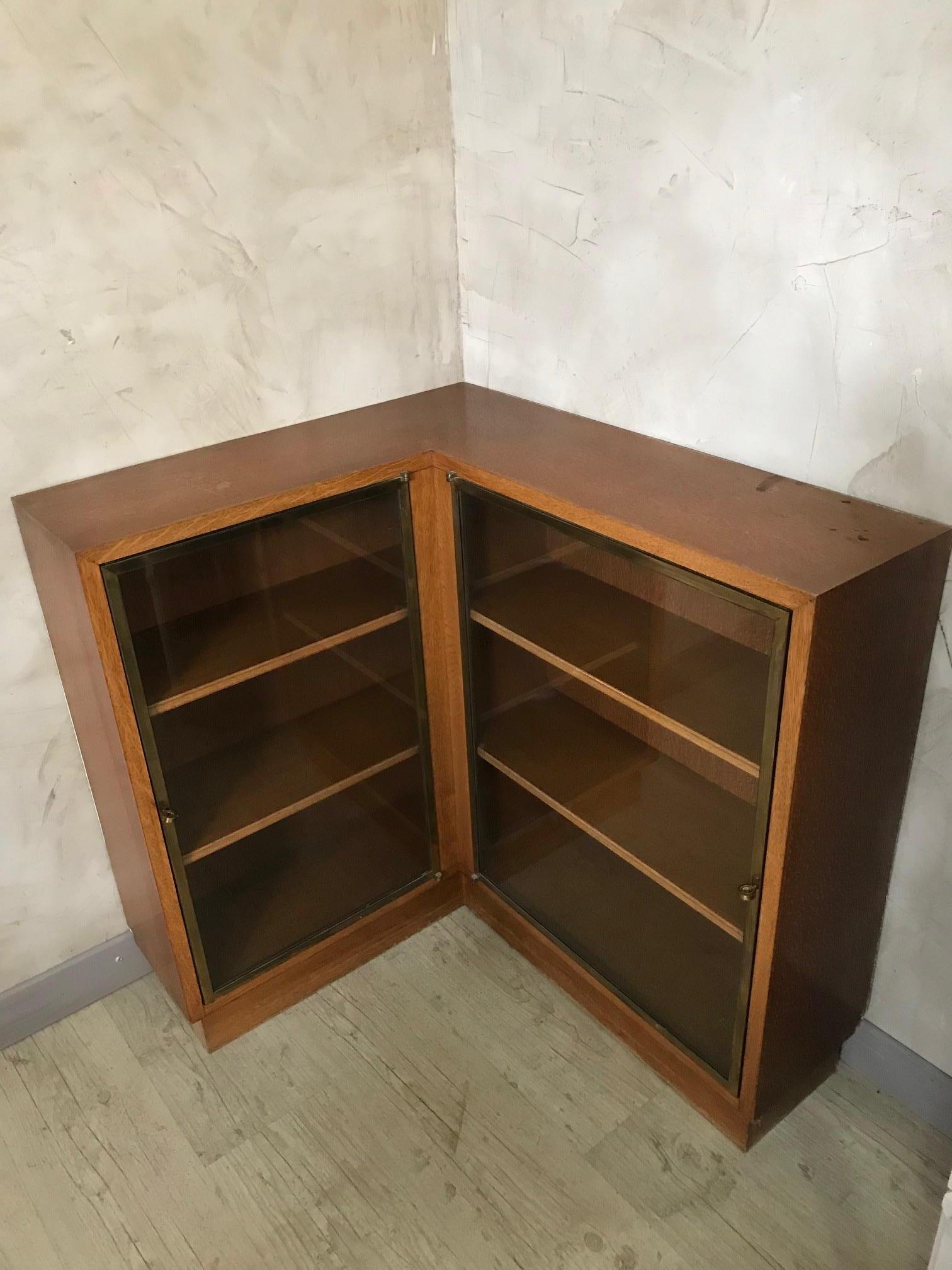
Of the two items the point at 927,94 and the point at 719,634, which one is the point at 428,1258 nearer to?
the point at 719,634

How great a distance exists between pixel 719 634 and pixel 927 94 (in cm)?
65

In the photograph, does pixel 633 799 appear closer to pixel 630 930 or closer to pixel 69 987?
pixel 630 930

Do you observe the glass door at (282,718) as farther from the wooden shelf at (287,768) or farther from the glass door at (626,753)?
the glass door at (626,753)

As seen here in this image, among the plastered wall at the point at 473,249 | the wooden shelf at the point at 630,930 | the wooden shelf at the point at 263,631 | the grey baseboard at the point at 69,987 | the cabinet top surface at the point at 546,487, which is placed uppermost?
the plastered wall at the point at 473,249

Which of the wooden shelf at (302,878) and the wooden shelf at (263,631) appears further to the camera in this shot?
the wooden shelf at (302,878)

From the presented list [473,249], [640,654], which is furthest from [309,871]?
[473,249]

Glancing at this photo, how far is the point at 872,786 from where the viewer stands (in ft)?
4.47

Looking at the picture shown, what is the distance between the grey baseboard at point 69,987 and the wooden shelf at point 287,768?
430 millimetres

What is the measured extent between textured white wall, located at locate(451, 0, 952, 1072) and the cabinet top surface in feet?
0.17

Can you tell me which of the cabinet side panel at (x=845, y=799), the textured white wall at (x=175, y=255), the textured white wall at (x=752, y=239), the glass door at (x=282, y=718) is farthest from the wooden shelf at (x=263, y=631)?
the cabinet side panel at (x=845, y=799)

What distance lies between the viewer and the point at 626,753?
64.0 inches

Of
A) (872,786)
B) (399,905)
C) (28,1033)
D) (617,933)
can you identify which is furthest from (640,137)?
(28,1033)

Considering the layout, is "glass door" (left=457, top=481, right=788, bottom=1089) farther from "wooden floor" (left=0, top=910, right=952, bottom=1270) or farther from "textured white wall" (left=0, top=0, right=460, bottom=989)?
"textured white wall" (left=0, top=0, right=460, bottom=989)

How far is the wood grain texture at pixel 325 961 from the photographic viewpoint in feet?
5.80
